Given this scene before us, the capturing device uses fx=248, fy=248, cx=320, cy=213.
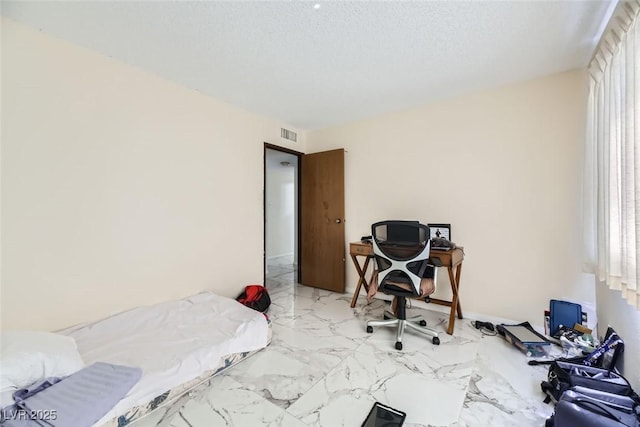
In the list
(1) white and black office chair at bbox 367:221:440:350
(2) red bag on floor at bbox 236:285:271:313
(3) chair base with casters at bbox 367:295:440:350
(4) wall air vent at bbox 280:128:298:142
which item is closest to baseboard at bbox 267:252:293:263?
(2) red bag on floor at bbox 236:285:271:313

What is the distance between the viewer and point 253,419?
1351 millimetres

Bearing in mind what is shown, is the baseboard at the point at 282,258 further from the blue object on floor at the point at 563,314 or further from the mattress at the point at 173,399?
the blue object on floor at the point at 563,314

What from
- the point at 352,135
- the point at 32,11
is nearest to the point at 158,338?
the point at 32,11

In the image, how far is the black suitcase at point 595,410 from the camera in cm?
108

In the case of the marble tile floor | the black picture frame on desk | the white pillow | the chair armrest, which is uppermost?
the black picture frame on desk

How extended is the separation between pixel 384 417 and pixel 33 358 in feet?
6.02

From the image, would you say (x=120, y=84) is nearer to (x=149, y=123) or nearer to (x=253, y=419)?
(x=149, y=123)

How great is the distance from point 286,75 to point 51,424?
2.62 metres

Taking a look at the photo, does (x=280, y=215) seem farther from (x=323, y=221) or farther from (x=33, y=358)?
(x=33, y=358)

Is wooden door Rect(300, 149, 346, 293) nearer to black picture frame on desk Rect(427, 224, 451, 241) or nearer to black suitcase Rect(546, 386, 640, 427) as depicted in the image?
black picture frame on desk Rect(427, 224, 451, 241)

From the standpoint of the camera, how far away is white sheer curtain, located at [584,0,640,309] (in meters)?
1.20

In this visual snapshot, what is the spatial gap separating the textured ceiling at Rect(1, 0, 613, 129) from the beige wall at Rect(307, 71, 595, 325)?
0.29 metres

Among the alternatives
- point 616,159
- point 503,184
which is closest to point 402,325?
point 503,184

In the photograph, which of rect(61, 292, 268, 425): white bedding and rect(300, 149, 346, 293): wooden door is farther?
rect(300, 149, 346, 293): wooden door
